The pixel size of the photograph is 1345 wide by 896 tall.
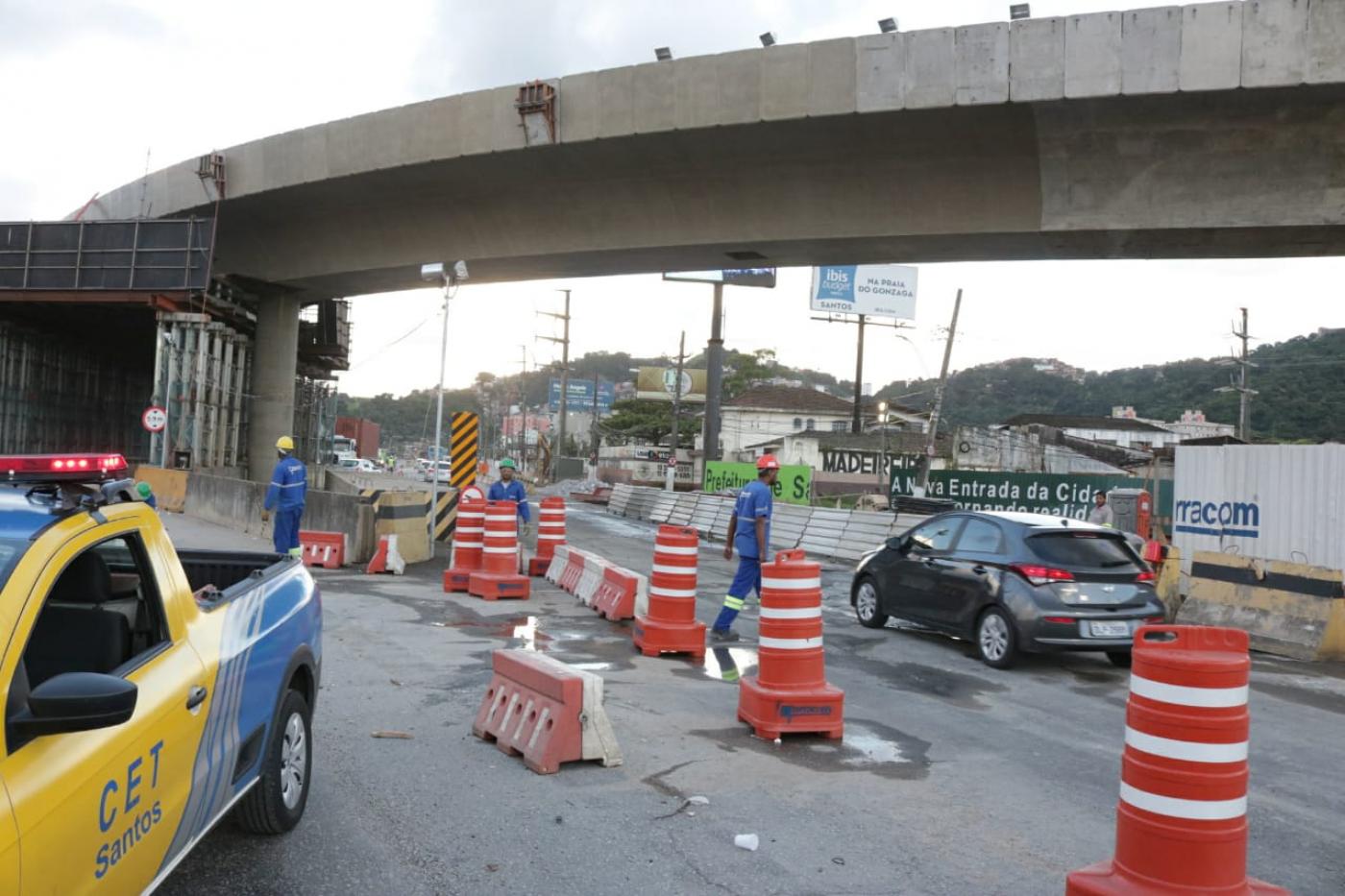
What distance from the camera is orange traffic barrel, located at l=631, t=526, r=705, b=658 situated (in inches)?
380

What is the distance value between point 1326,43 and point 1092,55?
2713 millimetres

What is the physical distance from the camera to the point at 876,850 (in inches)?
193

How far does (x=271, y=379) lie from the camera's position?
29109 millimetres

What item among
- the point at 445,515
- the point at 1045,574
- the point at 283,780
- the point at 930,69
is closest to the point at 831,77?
the point at 930,69

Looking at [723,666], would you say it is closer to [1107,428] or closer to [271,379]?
[271,379]

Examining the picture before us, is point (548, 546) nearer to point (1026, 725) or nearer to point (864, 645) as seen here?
point (864, 645)

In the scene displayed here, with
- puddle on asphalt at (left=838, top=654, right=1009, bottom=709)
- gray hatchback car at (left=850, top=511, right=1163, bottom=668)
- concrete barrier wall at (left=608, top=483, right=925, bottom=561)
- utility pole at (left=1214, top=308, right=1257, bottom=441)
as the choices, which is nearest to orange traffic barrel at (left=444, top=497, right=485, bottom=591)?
concrete barrier wall at (left=608, top=483, right=925, bottom=561)

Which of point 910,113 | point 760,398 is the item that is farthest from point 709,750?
point 760,398

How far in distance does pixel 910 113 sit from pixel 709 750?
38.3ft

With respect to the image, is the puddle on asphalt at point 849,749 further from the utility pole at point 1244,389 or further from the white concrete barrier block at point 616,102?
the utility pole at point 1244,389

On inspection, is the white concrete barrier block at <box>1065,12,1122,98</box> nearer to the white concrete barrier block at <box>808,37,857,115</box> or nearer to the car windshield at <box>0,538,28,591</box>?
the white concrete barrier block at <box>808,37,857,115</box>

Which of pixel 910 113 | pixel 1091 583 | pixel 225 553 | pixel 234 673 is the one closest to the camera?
pixel 234 673

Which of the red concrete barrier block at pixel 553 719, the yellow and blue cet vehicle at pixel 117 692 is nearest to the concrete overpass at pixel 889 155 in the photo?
the red concrete barrier block at pixel 553 719

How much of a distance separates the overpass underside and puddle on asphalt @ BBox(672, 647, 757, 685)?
9.00 meters
